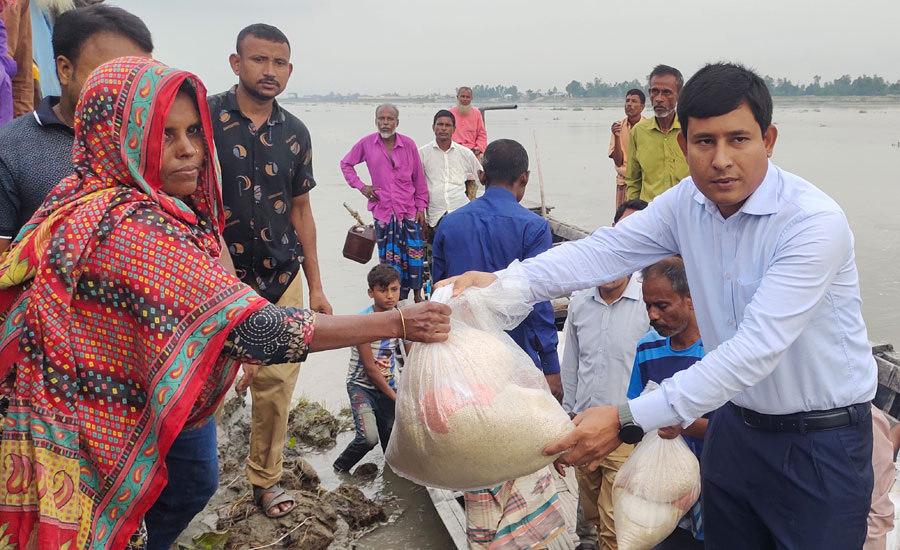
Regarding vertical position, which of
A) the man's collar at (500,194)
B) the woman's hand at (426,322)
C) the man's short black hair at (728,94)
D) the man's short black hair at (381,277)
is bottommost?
the man's short black hair at (381,277)

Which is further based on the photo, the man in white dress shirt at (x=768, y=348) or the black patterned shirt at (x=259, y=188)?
the black patterned shirt at (x=259, y=188)

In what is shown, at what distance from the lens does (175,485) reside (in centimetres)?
215

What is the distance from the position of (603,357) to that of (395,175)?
4198mm

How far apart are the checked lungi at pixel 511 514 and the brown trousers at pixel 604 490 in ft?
0.77

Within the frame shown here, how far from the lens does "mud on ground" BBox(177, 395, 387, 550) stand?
3219mm

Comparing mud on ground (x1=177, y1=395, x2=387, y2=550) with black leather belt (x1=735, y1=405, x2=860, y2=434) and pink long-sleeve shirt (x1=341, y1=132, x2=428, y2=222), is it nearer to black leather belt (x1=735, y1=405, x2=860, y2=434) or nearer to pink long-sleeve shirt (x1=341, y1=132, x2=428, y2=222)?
black leather belt (x1=735, y1=405, x2=860, y2=434)

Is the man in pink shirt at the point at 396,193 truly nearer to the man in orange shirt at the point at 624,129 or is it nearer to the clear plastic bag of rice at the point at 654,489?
the man in orange shirt at the point at 624,129

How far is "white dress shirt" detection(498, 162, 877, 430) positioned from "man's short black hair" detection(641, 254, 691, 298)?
357 mm

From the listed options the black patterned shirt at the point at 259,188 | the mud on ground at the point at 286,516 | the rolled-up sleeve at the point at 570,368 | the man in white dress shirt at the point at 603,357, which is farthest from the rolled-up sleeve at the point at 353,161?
the man in white dress shirt at the point at 603,357

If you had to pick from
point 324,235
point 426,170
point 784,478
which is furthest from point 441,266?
point 324,235

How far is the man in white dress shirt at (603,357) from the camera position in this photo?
2.79 metres

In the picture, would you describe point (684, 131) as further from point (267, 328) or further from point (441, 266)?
point (441, 266)

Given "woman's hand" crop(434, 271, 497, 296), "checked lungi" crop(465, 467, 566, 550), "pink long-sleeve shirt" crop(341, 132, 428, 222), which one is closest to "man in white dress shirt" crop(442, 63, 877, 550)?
"woman's hand" crop(434, 271, 497, 296)

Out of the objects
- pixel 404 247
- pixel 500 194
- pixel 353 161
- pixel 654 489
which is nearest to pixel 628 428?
pixel 654 489
